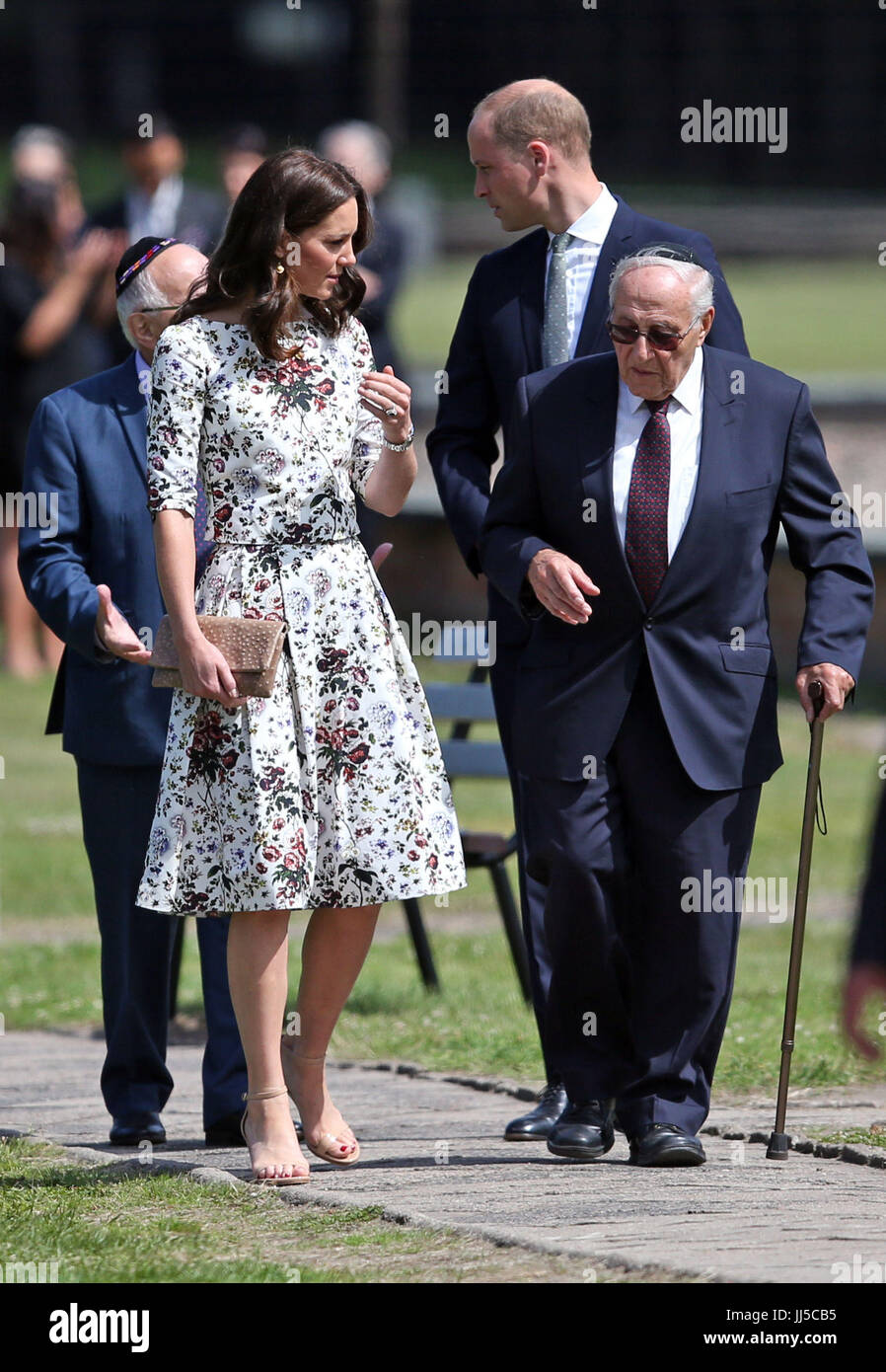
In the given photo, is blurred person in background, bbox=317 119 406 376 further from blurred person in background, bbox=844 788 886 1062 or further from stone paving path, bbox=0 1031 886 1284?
blurred person in background, bbox=844 788 886 1062

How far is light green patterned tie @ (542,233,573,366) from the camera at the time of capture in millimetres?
5898

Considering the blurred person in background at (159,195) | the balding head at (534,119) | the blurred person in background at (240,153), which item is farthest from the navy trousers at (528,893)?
the blurred person in background at (159,195)

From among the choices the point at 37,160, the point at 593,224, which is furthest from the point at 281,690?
the point at 37,160

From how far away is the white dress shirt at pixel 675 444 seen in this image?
5.35 meters

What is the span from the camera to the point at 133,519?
577cm

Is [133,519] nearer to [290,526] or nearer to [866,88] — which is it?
[290,526]

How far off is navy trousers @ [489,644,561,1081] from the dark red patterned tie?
576 mm

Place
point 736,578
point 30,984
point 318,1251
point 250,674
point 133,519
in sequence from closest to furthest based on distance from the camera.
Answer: point 318,1251 < point 250,674 < point 736,578 < point 133,519 < point 30,984

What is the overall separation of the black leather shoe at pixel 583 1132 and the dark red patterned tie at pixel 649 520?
3.78ft

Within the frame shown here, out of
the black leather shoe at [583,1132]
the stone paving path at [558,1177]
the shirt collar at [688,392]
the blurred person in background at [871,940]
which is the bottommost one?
the stone paving path at [558,1177]

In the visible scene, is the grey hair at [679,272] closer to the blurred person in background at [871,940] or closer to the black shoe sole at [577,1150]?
the black shoe sole at [577,1150]

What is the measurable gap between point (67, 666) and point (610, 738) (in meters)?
1.41

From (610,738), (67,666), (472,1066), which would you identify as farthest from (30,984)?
(610,738)

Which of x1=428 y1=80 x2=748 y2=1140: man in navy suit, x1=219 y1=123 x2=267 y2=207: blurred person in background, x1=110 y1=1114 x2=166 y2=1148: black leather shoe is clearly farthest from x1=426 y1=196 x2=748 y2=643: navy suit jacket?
x1=219 y1=123 x2=267 y2=207: blurred person in background
